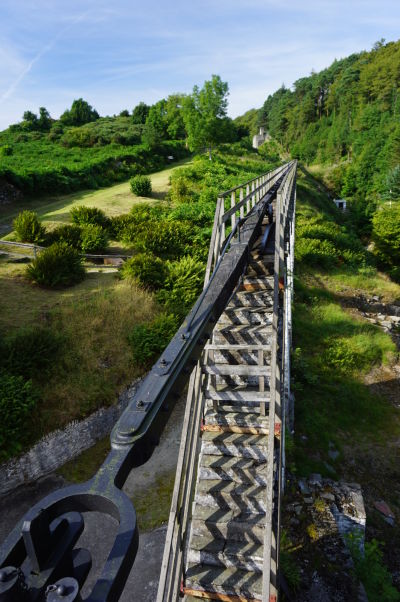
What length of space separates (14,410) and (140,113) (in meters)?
73.3

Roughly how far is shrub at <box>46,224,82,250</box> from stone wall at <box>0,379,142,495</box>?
9.84m

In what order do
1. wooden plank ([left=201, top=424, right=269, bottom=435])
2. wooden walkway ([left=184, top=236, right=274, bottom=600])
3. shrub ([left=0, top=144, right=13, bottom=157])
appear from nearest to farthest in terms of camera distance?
wooden walkway ([left=184, top=236, right=274, bottom=600]), wooden plank ([left=201, top=424, right=269, bottom=435]), shrub ([left=0, top=144, right=13, bottom=157])

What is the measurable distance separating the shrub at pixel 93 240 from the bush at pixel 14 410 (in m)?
9.64

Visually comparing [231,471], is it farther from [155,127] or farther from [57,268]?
[155,127]

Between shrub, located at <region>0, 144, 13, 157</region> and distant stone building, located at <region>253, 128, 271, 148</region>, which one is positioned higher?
distant stone building, located at <region>253, 128, 271, 148</region>

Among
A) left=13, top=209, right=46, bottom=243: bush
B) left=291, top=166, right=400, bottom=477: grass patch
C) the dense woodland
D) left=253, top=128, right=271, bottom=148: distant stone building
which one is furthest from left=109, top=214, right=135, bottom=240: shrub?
left=253, top=128, right=271, bottom=148: distant stone building

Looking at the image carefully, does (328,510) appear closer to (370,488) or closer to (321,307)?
(370,488)

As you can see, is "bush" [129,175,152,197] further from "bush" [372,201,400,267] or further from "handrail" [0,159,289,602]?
"handrail" [0,159,289,602]

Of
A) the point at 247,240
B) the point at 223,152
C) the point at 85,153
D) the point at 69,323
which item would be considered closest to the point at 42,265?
the point at 69,323

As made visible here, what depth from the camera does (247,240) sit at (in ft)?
23.2

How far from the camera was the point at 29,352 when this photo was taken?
10492mm

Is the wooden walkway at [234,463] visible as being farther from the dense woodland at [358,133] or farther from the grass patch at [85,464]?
the dense woodland at [358,133]

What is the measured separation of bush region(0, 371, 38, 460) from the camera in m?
8.77

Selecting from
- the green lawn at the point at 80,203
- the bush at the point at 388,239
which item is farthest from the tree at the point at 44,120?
the bush at the point at 388,239
